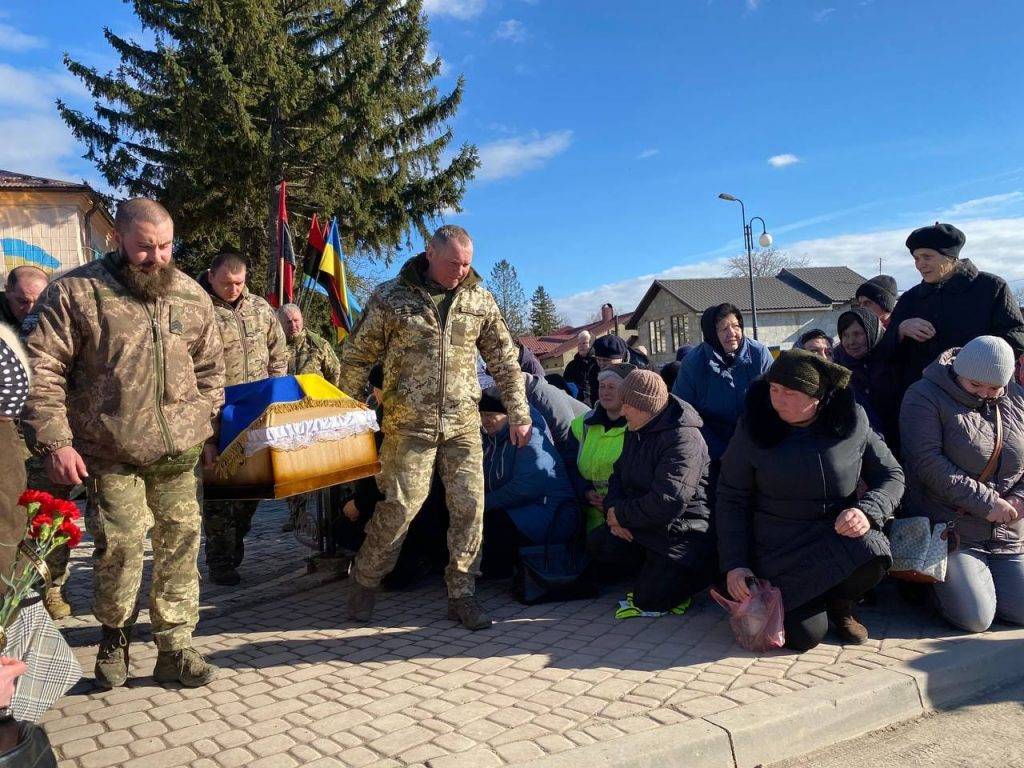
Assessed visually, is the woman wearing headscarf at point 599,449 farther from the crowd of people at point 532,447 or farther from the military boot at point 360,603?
the military boot at point 360,603

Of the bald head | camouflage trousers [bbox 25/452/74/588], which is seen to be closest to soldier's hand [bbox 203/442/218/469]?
camouflage trousers [bbox 25/452/74/588]

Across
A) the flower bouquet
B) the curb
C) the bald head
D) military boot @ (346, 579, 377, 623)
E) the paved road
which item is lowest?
the paved road

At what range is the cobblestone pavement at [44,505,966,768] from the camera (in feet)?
9.34

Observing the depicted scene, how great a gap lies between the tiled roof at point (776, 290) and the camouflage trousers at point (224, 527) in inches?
1589

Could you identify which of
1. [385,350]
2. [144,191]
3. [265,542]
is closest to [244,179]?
[144,191]

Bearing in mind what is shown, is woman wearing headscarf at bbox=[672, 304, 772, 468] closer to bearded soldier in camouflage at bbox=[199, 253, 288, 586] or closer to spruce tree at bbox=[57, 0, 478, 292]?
bearded soldier in camouflage at bbox=[199, 253, 288, 586]

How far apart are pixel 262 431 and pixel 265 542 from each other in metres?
3.43

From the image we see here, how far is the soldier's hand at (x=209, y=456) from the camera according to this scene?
3867 mm

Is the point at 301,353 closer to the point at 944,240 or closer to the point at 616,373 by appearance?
the point at 616,373

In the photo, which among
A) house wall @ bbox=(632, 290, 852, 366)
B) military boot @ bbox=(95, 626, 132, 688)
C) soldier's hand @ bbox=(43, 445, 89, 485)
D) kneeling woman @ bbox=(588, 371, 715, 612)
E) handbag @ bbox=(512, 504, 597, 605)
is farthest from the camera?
house wall @ bbox=(632, 290, 852, 366)

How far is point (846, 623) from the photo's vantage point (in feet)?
12.6

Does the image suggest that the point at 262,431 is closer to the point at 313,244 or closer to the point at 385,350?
the point at 385,350

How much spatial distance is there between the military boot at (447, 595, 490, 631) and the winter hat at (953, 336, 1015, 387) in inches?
116

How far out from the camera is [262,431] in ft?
12.3
